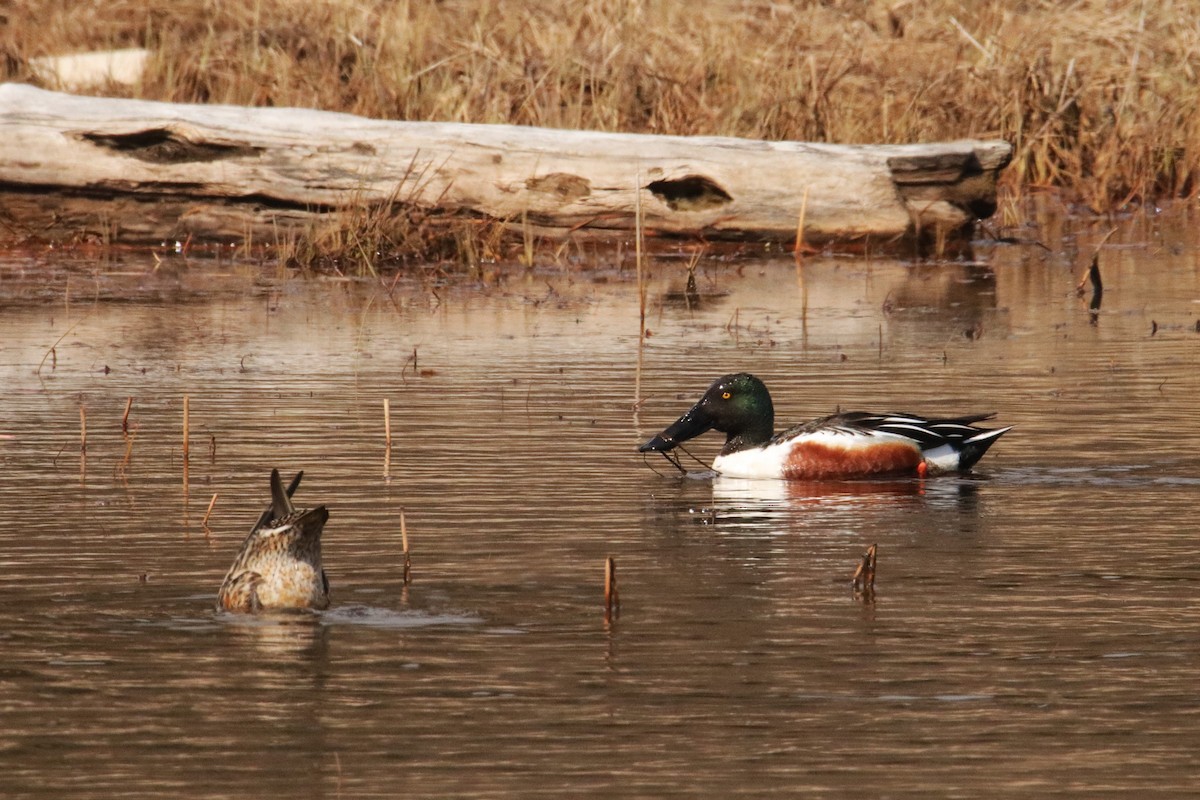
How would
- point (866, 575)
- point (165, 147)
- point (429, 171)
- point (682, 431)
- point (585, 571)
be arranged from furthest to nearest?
point (429, 171)
point (165, 147)
point (682, 431)
point (585, 571)
point (866, 575)

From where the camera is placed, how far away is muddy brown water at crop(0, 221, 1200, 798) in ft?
15.7

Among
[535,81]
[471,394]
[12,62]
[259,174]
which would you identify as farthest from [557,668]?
[12,62]

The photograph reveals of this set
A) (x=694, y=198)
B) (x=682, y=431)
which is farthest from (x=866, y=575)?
(x=694, y=198)

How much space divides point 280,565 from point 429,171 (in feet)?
33.3

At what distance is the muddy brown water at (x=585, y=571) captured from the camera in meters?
4.79

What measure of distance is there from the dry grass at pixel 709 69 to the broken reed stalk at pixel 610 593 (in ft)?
40.5

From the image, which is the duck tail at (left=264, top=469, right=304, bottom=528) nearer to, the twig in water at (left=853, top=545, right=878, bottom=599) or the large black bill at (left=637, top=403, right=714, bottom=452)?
the twig in water at (left=853, top=545, right=878, bottom=599)

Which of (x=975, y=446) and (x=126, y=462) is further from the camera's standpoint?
(x=975, y=446)

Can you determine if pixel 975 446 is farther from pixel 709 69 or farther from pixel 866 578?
pixel 709 69

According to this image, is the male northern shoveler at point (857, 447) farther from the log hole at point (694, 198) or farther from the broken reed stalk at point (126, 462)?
the log hole at point (694, 198)

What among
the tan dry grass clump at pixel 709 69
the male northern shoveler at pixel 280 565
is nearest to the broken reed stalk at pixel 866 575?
the male northern shoveler at pixel 280 565

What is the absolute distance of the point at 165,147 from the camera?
15.8m

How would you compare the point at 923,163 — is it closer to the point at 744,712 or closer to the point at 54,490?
the point at 54,490

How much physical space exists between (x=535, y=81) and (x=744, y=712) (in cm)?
1432
